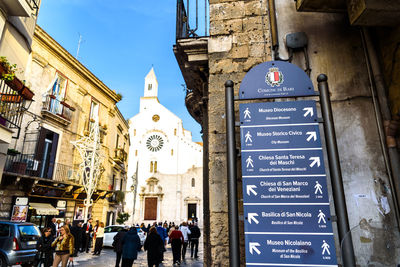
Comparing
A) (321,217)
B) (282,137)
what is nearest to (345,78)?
(282,137)

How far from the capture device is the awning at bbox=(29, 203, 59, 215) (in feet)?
43.1

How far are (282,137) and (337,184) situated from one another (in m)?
0.58

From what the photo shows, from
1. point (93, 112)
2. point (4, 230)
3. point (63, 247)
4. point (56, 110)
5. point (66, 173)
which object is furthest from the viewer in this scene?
point (93, 112)

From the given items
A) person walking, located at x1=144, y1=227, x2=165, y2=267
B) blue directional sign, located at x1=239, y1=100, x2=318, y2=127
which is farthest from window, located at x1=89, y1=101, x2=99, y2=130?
blue directional sign, located at x1=239, y1=100, x2=318, y2=127

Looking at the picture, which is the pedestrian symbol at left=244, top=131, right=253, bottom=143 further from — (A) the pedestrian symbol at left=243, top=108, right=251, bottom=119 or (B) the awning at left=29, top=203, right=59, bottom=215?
(B) the awning at left=29, top=203, right=59, bottom=215

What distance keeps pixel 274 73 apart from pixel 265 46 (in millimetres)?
821

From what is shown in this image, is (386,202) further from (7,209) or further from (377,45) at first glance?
(7,209)

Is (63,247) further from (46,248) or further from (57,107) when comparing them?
(57,107)

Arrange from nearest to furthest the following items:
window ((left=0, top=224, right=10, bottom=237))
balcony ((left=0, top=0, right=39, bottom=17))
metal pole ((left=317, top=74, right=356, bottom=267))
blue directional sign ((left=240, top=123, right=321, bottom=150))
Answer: metal pole ((left=317, top=74, right=356, bottom=267))
blue directional sign ((left=240, top=123, right=321, bottom=150))
window ((left=0, top=224, right=10, bottom=237))
balcony ((left=0, top=0, right=39, bottom=17))

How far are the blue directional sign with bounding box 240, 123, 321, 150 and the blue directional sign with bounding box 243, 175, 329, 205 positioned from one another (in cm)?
29

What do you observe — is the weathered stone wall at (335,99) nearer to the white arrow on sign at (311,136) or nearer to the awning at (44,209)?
the white arrow on sign at (311,136)

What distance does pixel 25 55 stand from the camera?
1047 cm

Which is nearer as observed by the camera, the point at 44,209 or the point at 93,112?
the point at 44,209

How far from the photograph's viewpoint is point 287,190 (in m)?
2.19
